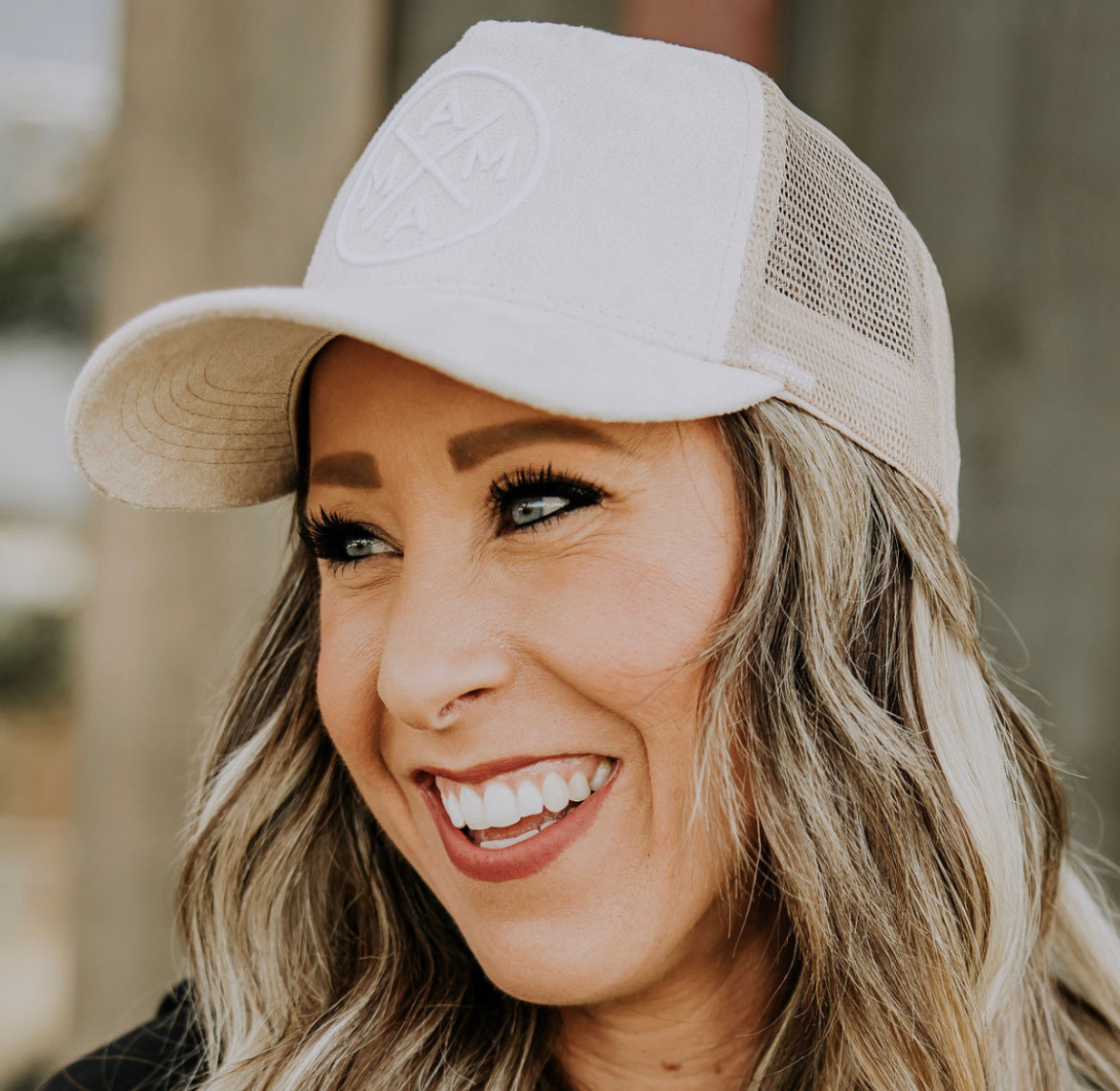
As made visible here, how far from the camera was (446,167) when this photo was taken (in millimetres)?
1341

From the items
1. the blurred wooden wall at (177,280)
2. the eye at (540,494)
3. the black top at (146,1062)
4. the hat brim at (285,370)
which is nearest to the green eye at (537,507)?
the eye at (540,494)

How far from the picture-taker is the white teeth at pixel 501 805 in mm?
1319

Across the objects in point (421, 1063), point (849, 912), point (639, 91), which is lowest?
point (421, 1063)

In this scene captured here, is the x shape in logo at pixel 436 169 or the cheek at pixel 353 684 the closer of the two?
the x shape in logo at pixel 436 169

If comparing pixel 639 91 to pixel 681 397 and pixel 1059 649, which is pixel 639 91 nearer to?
pixel 681 397

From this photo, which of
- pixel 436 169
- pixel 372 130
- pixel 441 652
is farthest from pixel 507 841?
pixel 372 130

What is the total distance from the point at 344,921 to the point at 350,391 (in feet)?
2.85

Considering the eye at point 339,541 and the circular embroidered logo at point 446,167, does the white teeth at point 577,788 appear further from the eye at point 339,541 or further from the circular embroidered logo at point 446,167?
the circular embroidered logo at point 446,167

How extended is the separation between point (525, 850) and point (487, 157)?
777 mm

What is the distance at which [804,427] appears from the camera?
1.32 metres

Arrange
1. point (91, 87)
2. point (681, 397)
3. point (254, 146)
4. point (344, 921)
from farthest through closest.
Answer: point (91, 87) → point (254, 146) → point (344, 921) → point (681, 397)

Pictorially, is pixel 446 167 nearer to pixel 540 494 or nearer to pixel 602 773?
pixel 540 494

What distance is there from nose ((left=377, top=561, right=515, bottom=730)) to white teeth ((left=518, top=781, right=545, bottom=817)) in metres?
Result: 0.11

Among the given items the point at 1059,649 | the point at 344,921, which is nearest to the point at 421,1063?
the point at 344,921
